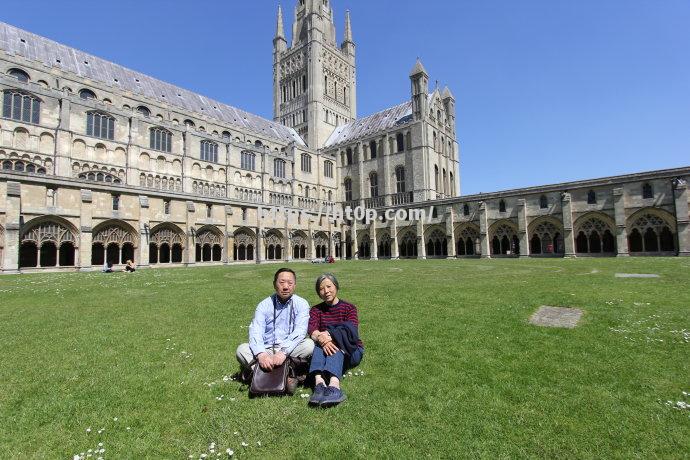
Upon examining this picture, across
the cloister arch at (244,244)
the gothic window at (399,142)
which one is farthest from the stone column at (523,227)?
the cloister arch at (244,244)

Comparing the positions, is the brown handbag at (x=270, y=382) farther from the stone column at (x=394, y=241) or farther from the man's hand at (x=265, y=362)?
the stone column at (x=394, y=241)

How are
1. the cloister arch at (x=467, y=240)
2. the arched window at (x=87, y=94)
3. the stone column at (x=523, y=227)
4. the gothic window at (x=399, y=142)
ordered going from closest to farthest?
the stone column at (x=523, y=227) < the cloister arch at (x=467, y=240) < the arched window at (x=87, y=94) < the gothic window at (x=399, y=142)

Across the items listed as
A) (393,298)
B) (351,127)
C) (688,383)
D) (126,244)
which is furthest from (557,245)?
(351,127)

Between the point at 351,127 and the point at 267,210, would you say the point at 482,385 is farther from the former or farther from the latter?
the point at 351,127

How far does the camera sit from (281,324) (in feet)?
16.3

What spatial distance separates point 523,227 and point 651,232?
33.3 ft

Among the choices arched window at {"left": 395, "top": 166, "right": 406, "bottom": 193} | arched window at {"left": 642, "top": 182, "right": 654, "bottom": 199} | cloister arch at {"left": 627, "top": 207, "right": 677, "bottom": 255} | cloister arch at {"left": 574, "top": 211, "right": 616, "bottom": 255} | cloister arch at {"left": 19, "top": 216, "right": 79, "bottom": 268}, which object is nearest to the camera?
cloister arch at {"left": 19, "top": 216, "right": 79, "bottom": 268}

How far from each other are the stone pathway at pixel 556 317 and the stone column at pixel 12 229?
31.5 meters

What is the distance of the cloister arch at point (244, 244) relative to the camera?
3850 cm

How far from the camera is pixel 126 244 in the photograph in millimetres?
30625

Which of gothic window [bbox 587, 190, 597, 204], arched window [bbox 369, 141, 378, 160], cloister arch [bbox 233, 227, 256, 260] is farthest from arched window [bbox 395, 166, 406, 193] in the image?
gothic window [bbox 587, 190, 597, 204]

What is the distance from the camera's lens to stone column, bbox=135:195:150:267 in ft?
99.6

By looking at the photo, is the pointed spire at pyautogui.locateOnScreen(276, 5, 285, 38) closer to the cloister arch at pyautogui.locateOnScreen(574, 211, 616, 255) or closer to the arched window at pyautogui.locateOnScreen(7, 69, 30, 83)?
the arched window at pyautogui.locateOnScreen(7, 69, 30, 83)

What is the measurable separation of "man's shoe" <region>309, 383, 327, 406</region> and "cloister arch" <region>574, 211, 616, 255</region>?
121ft
